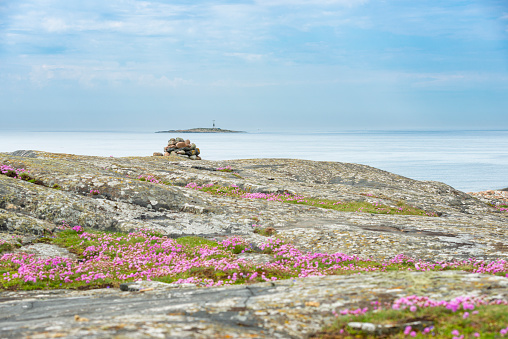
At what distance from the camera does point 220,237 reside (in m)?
21.5

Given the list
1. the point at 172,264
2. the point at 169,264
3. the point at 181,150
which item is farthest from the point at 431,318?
the point at 181,150

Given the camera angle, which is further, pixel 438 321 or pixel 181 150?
pixel 181 150

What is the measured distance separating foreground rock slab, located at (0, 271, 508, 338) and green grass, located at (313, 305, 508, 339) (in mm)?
506

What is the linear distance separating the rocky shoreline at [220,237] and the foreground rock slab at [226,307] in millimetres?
33

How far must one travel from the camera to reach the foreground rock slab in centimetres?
776

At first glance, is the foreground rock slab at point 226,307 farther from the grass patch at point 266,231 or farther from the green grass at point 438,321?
the grass patch at point 266,231

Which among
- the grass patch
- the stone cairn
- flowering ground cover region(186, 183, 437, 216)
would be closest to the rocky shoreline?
the grass patch

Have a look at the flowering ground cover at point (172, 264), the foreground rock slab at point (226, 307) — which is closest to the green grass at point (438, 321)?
the foreground rock slab at point (226, 307)

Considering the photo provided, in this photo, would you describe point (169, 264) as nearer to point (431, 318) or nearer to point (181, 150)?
point (431, 318)

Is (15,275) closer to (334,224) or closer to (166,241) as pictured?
(166,241)

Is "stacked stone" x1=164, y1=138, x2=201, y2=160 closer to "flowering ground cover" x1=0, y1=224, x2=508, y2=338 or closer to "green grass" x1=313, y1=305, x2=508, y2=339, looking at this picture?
"flowering ground cover" x1=0, y1=224, x2=508, y2=338

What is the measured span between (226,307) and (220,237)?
12.2m

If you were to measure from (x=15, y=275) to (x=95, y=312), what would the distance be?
25.1ft

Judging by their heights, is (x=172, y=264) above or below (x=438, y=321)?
below
